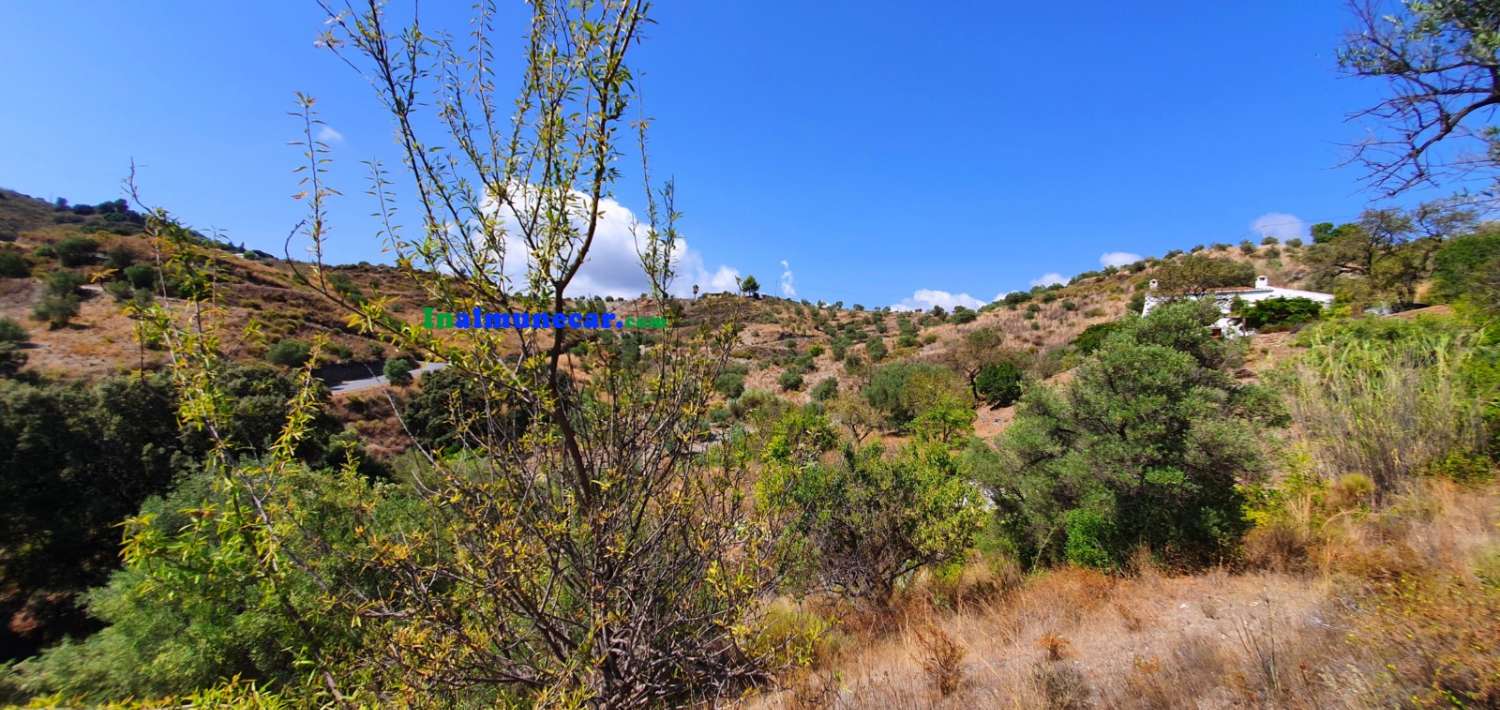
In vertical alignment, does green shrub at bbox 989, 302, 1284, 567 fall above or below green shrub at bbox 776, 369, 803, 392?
above

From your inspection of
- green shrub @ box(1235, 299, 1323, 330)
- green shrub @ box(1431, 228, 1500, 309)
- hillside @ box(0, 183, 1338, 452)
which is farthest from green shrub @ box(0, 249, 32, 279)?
green shrub @ box(1235, 299, 1323, 330)

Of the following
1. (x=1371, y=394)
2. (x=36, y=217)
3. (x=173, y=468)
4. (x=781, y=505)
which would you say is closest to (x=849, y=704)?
(x=781, y=505)

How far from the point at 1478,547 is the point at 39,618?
18538mm

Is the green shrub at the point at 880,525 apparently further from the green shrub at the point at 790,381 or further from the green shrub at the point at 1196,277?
the green shrub at the point at 1196,277

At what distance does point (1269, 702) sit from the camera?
317 cm

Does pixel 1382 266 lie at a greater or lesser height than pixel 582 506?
greater

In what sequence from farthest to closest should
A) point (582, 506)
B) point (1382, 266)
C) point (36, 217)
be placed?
point (36, 217), point (1382, 266), point (582, 506)

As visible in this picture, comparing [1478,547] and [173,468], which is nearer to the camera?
[1478,547]

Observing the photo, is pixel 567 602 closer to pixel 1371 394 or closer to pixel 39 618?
pixel 1371 394

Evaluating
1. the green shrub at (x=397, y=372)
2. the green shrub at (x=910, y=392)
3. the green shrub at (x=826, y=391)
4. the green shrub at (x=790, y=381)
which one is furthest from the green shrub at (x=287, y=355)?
the green shrub at (x=910, y=392)

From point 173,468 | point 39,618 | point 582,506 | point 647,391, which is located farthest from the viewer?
point 173,468

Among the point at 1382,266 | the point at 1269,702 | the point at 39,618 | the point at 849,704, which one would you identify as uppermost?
the point at 1382,266

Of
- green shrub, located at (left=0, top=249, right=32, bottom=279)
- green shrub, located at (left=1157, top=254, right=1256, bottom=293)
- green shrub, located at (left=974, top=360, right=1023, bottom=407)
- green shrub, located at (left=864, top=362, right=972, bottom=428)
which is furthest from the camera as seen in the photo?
green shrub, located at (left=0, top=249, right=32, bottom=279)

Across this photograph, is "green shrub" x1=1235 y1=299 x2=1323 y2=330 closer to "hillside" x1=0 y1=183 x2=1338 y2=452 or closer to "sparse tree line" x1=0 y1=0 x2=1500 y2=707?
"hillside" x1=0 y1=183 x2=1338 y2=452
